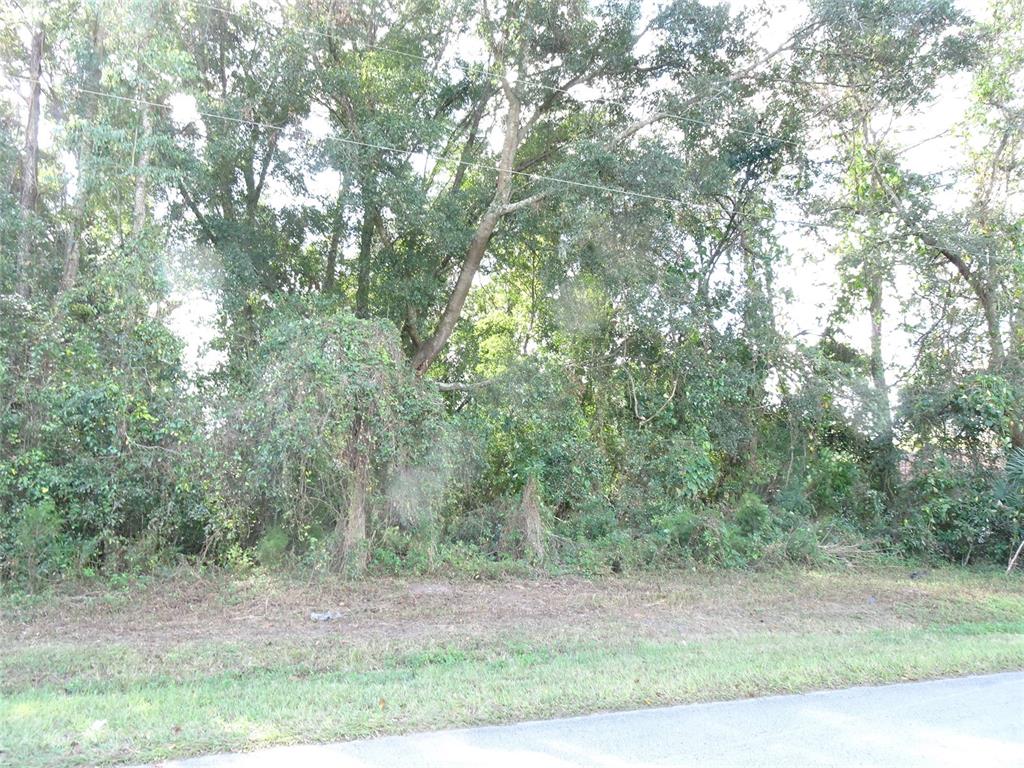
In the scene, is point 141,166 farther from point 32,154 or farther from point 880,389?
point 880,389

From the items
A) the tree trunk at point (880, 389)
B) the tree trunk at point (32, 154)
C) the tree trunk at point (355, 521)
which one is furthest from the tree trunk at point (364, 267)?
the tree trunk at point (880, 389)

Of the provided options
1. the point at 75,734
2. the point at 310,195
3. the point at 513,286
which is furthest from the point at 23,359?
the point at 513,286

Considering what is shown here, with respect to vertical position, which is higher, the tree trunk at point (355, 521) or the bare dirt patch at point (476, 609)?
the tree trunk at point (355, 521)

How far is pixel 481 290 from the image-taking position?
1839cm

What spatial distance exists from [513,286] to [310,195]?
206 inches

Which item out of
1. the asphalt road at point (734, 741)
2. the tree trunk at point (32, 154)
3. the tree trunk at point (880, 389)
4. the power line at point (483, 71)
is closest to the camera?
the asphalt road at point (734, 741)

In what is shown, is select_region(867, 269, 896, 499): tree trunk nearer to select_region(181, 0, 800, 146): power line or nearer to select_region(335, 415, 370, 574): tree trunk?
select_region(181, 0, 800, 146): power line

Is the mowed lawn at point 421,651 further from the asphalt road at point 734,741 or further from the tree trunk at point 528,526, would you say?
the tree trunk at point 528,526

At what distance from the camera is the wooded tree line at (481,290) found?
1098 cm

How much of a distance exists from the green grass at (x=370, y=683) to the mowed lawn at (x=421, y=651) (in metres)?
0.02

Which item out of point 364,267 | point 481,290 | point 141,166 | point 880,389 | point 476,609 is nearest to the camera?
point 476,609

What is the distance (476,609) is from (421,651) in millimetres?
2260

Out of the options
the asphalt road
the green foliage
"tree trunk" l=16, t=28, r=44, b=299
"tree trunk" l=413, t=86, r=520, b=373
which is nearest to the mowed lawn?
the asphalt road

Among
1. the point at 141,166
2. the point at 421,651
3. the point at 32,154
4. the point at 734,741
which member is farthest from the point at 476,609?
the point at 32,154
